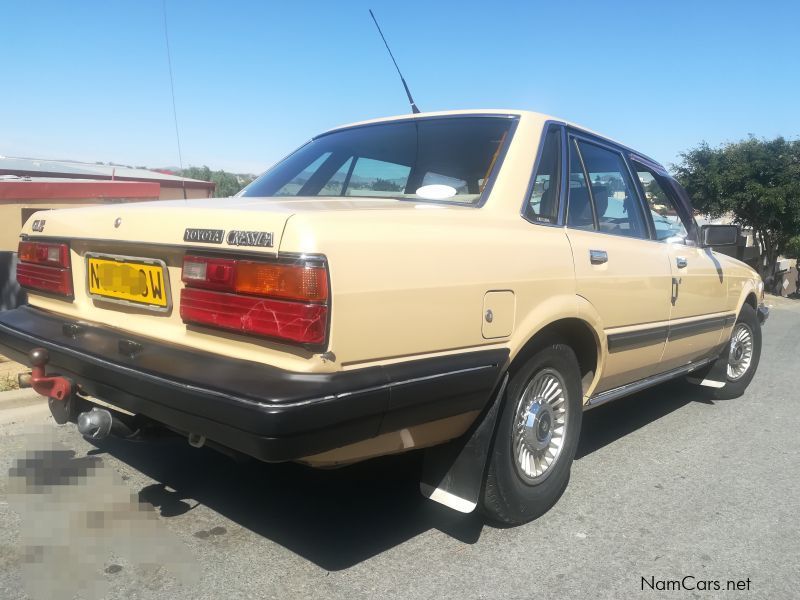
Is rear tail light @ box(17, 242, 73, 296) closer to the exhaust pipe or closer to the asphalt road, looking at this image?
the exhaust pipe

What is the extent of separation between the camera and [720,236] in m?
4.36

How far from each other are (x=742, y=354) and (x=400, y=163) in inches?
147

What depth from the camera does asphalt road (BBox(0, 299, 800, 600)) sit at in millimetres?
2434

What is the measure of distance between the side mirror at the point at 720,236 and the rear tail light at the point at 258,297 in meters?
3.34

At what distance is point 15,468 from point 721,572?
10.3 feet

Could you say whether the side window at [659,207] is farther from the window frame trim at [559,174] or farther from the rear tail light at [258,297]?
the rear tail light at [258,297]

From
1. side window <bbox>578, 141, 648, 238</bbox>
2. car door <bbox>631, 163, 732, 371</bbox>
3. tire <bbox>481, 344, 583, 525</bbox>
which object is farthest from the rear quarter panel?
car door <bbox>631, 163, 732, 371</bbox>

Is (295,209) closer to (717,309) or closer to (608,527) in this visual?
(608,527)

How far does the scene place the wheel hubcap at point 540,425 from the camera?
288cm

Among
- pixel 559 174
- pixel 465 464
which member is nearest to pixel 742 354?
pixel 559 174

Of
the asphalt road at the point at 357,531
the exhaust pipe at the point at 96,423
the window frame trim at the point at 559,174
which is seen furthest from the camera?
the window frame trim at the point at 559,174

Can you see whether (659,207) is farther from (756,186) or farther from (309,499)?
(756,186)

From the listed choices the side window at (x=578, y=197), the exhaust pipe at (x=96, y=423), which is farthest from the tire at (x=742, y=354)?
the exhaust pipe at (x=96, y=423)

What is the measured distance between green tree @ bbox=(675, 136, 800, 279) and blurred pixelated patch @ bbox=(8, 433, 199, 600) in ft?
55.3
